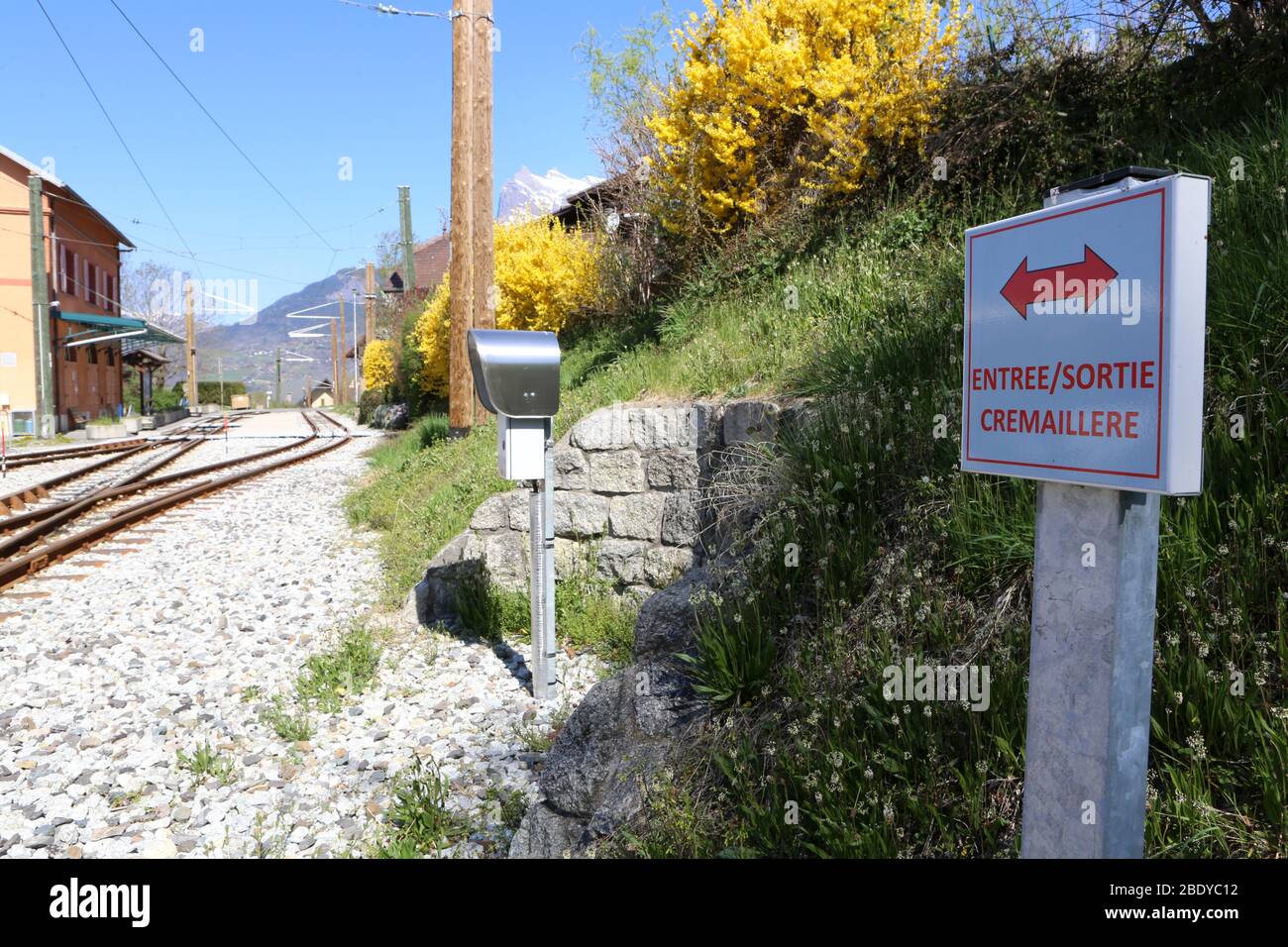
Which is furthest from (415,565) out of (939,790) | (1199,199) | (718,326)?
(1199,199)

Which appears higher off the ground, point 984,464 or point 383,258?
point 383,258

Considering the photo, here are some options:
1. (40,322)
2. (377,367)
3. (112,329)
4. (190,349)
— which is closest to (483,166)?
(40,322)

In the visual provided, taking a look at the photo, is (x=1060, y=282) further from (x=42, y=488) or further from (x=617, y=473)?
(x=42, y=488)

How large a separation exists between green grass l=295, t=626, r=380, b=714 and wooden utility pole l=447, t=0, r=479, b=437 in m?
7.60

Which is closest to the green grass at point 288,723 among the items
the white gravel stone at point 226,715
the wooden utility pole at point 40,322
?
the white gravel stone at point 226,715

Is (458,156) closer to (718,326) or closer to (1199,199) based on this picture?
(718,326)

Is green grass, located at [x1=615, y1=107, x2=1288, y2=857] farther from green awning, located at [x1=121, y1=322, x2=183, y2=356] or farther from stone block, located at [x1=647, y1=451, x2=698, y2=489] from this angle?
green awning, located at [x1=121, y1=322, x2=183, y2=356]

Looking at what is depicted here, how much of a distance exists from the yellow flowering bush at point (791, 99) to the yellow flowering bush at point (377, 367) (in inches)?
1161

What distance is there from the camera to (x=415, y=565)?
7648mm

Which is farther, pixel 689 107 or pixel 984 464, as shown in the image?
pixel 689 107

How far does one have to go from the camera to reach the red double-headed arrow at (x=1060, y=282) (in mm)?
1636

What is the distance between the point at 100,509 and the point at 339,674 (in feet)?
28.4
